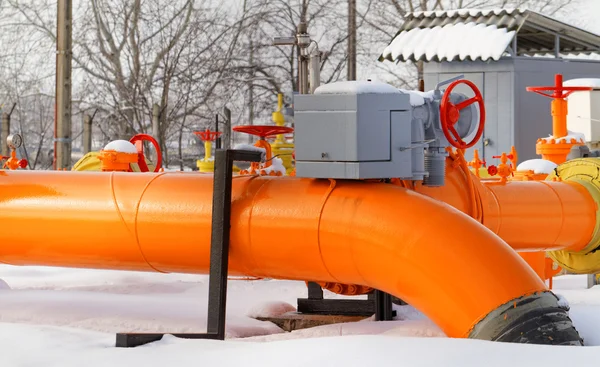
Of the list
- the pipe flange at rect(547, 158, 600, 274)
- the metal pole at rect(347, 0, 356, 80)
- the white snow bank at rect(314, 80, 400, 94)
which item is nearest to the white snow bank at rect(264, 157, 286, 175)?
the pipe flange at rect(547, 158, 600, 274)

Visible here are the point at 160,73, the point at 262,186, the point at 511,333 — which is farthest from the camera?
the point at 160,73

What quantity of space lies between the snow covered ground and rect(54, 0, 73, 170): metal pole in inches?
104

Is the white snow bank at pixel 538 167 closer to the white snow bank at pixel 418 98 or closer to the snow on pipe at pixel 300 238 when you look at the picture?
the white snow bank at pixel 418 98

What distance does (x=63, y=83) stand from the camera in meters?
9.93

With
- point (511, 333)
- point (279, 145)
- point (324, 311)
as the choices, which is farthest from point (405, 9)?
point (511, 333)

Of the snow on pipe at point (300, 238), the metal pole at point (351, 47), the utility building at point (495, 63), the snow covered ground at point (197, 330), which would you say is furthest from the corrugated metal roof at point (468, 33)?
the snow on pipe at point (300, 238)

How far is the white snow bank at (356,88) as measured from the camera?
4.14 metres

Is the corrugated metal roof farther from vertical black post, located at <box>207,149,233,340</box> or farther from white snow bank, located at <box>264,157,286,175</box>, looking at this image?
vertical black post, located at <box>207,149,233,340</box>

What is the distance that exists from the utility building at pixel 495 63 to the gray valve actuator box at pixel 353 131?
10.5 metres

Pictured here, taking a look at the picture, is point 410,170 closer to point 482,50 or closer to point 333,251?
point 333,251

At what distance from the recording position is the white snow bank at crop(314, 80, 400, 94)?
13.6ft

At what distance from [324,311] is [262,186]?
4.40 feet

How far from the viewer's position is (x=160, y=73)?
18.4 m

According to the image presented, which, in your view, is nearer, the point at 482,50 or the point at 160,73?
the point at 482,50
